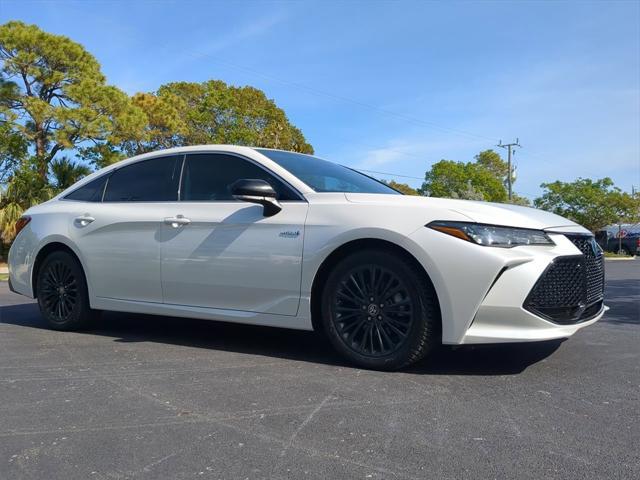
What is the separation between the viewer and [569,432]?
8.84 ft

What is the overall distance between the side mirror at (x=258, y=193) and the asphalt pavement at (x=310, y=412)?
109 centimetres

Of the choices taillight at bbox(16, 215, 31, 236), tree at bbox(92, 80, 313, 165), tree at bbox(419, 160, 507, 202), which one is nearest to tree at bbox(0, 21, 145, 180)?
tree at bbox(92, 80, 313, 165)

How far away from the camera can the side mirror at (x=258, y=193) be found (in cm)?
404

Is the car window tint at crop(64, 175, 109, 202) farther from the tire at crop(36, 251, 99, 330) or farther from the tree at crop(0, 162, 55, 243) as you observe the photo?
the tree at crop(0, 162, 55, 243)

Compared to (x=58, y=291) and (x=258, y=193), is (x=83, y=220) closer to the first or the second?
(x=58, y=291)

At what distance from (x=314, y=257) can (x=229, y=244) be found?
28.8 inches

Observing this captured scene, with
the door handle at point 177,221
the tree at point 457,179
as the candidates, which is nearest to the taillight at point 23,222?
the door handle at point 177,221

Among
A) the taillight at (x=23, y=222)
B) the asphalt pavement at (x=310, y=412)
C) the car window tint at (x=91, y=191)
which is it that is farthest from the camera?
the taillight at (x=23, y=222)

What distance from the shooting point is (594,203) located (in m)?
45.0

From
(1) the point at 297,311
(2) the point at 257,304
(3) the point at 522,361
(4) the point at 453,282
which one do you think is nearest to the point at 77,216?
(2) the point at 257,304

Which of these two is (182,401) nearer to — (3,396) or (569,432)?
(3,396)

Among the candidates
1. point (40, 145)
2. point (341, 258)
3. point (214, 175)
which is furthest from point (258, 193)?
point (40, 145)

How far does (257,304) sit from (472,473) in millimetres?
2253

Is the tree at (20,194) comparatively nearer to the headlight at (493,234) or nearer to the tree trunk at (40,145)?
the tree trunk at (40,145)
